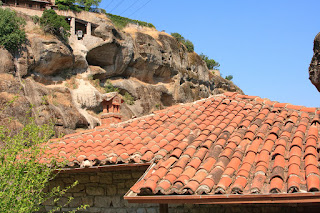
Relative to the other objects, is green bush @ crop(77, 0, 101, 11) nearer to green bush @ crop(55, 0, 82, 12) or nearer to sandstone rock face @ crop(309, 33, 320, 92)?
green bush @ crop(55, 0, 82, 12)

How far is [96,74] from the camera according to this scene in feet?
114

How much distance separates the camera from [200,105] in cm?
908

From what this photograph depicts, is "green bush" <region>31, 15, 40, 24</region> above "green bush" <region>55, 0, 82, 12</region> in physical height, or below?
below

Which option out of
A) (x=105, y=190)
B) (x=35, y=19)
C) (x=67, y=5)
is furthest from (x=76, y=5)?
(x=105, y=190)

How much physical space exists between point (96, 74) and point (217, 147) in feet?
98.0

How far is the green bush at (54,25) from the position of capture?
104 ft

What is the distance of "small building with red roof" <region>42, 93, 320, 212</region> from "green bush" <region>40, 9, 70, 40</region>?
2558 cm

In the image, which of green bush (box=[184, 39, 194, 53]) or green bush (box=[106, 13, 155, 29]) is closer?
green bush (box=[106, 13, 155, 29])

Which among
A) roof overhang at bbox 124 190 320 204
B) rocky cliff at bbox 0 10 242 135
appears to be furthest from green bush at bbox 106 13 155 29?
roof overhang at bbox 124 190 320 204

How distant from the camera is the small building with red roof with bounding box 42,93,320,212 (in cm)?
482

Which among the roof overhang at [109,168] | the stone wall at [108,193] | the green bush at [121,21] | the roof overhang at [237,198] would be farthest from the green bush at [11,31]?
the roof overhang at [237,198]

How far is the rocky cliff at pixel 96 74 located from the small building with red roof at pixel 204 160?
15.5 meters

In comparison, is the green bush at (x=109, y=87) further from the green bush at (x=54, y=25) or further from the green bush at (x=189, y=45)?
the green bush at (x=189, y=45)

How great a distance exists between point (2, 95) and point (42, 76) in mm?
7117
